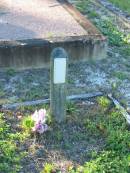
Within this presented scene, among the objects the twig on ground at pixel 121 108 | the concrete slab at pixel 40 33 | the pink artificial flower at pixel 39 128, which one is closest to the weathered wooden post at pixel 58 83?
the pink artificial flower at pixel 39 128

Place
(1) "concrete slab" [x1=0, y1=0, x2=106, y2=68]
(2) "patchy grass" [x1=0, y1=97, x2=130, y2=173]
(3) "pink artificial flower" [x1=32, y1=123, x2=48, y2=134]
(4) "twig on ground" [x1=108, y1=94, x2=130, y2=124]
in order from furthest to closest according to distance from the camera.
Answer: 1. (1) "concrete slab" [x1=0, y1=0, x2=106, y2=68]
2. (4) "twig on ground" [x1=108, y1=94, x2=130, y2=124]
3. (3) "pink artificial flower" [x1=32, y1=123, x2=48, y2=134]
4. (2) "patchy grass" [x1=0, y1=97, x2=130, y2=173]

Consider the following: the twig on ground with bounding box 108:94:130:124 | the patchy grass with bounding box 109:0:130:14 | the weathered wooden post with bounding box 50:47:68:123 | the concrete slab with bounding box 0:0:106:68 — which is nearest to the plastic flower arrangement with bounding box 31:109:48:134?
the weathered wooden post with bounding box 50:47:68:123

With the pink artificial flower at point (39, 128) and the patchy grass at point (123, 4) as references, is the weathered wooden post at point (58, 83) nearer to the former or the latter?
the pink artificial flower at point (39, 128)

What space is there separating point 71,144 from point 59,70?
32.1 inches

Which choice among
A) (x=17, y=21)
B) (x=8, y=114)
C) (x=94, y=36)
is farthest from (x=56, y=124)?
(x=17, y=21)

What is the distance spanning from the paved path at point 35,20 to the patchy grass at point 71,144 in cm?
162

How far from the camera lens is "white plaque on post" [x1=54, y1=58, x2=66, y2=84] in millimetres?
4766

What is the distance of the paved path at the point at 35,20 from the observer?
6680 millimetres

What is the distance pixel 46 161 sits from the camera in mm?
4625

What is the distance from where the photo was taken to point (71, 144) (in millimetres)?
4895

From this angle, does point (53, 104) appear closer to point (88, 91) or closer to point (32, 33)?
point (88, 91)

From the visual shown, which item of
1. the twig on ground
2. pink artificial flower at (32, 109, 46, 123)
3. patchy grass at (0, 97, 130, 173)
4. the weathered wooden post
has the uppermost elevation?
the weathered wooden post

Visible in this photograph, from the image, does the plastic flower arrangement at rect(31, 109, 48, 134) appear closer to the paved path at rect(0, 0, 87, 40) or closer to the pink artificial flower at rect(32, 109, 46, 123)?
the pink artificial flower at rect(32, 109, 46, 123)

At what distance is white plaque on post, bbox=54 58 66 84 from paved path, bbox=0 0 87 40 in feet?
5.83
